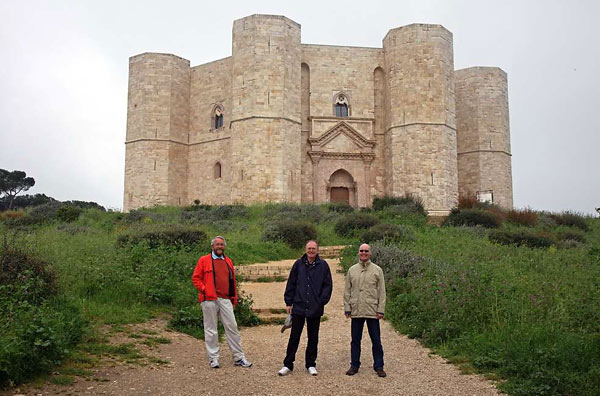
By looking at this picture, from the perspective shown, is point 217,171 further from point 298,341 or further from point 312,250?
point 298,341

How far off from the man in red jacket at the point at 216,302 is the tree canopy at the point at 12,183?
148 ft

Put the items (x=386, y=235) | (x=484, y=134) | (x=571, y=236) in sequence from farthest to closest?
(x=484, y=134), (x=571, y=236), (x=386, y=235)

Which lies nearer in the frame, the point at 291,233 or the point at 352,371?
the point at 352,371

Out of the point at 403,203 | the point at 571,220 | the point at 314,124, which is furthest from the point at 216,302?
the point at 314,124

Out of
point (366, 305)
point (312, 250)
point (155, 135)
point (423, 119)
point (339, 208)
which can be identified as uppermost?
point (423, 119)

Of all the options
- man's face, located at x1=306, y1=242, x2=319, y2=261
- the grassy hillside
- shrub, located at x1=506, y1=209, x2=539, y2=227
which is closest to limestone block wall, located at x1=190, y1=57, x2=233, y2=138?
shrub, located at x1=506, y1=209, x2=539, y2=227

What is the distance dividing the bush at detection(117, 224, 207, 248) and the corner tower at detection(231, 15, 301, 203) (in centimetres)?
1061

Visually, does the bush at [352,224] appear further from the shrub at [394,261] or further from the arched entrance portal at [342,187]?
the arched entrance portal at [342,187]

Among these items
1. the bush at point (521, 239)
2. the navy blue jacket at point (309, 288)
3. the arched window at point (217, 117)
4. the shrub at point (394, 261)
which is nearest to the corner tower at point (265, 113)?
the arched window at point (217, 117)

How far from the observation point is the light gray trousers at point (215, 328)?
6.20 m

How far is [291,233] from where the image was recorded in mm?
16734

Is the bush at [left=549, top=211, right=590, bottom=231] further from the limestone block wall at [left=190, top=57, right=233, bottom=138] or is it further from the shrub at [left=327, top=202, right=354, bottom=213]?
the limestone block wall at [left=190, top=57, right=233, bottom=138]

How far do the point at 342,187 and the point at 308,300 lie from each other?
71.0 ft

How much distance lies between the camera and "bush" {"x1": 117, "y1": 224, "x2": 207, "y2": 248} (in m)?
13.0
